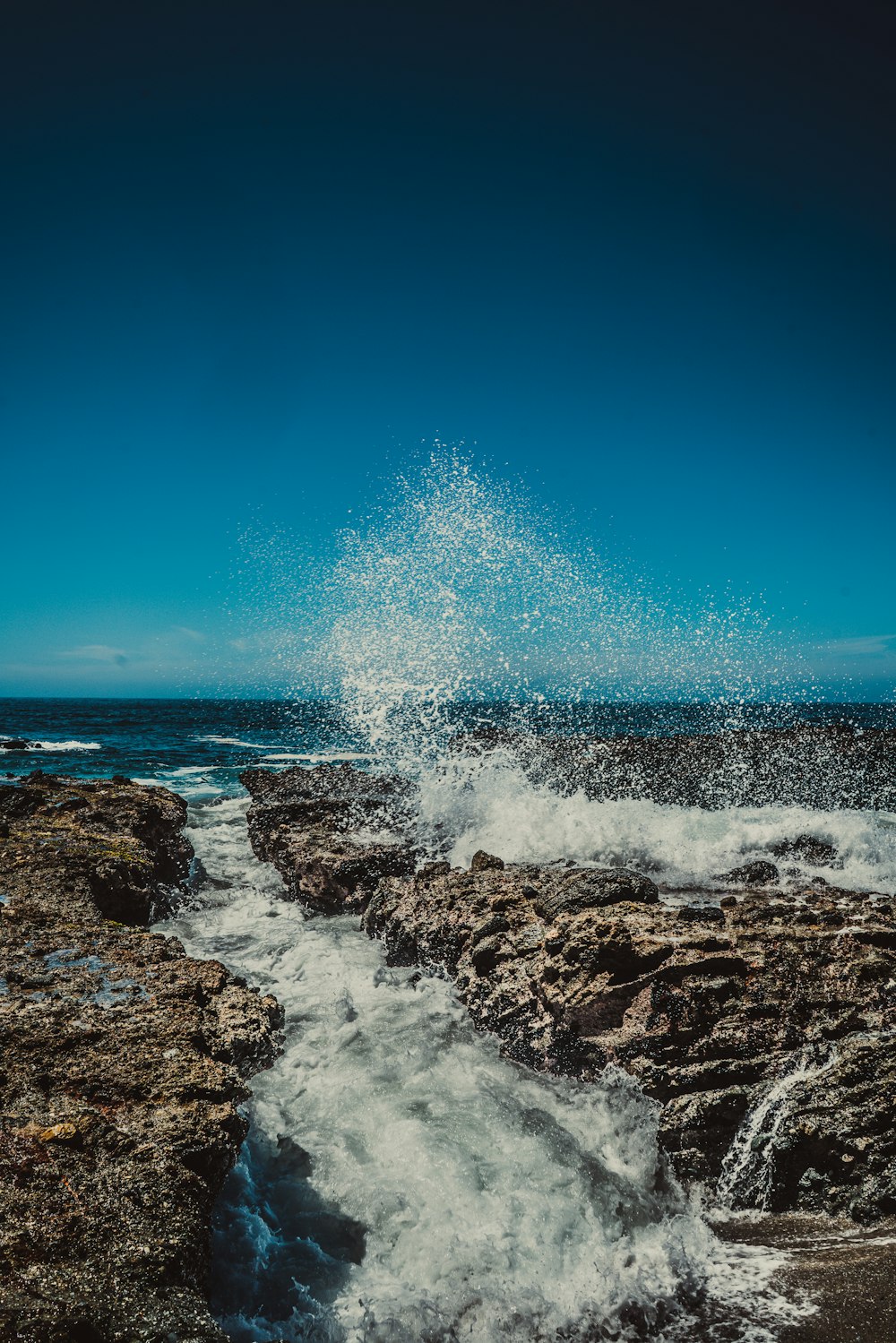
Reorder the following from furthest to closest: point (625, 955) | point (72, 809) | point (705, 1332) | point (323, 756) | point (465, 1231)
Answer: point (323, 756), point (72, 809), point (625, 955), point (465, 1231), point (705, 1332)

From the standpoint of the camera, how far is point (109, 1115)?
3.95 meters

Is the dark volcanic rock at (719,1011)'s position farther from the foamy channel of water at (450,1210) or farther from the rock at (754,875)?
the rock at (754,875)

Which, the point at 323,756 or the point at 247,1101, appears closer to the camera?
the point at 247,1101

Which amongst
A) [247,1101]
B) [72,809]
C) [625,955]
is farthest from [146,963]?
[72,809]

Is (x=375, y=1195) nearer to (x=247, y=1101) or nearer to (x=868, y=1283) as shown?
(x=247, y=1101)

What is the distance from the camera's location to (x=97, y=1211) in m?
3.30

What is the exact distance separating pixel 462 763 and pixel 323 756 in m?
19.5

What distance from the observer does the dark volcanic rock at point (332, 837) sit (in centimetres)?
1082

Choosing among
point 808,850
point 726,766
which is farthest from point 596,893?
point 726,766

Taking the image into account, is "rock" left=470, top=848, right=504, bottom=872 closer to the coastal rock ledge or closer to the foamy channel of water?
the foamy channel of water

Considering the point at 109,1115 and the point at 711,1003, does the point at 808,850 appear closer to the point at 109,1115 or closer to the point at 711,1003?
the point at 711,1003

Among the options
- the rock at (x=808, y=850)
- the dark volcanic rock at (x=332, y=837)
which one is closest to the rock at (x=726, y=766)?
the rock at (x=808, y=850)

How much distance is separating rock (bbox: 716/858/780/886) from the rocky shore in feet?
2.35

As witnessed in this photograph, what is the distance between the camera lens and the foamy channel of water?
3.81 metres
